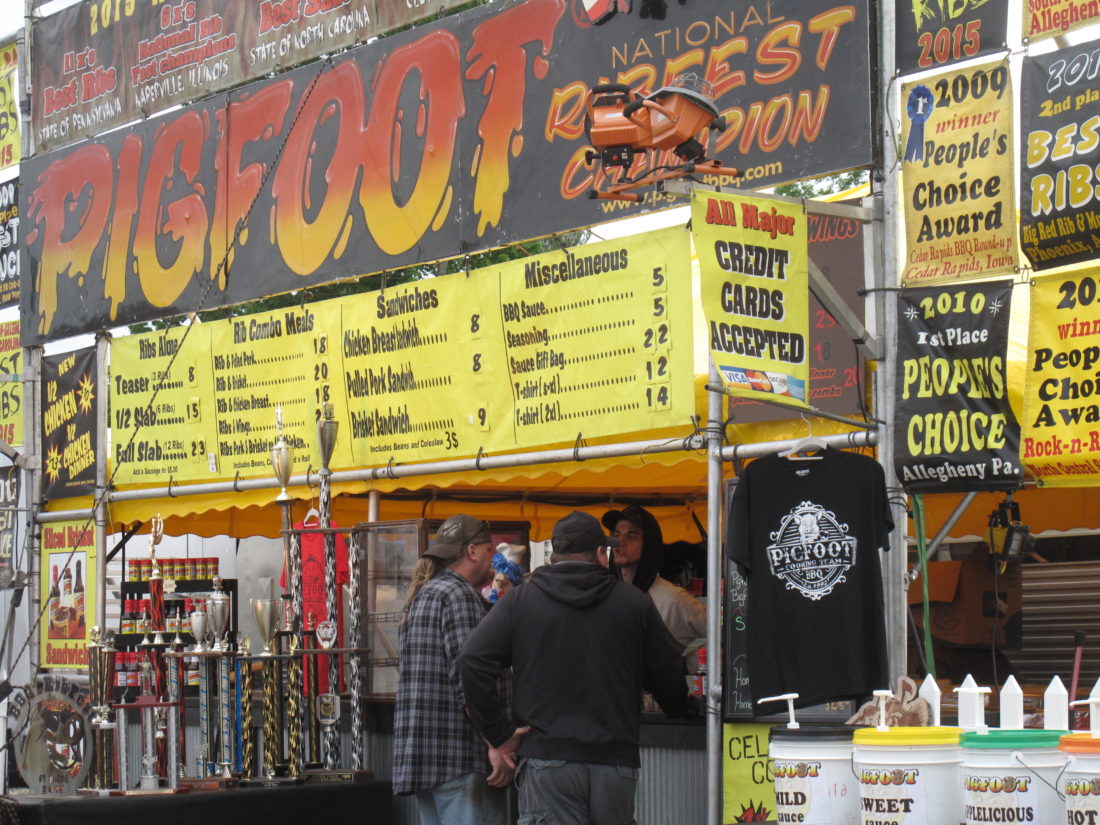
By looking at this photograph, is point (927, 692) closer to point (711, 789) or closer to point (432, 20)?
point (711, 789)

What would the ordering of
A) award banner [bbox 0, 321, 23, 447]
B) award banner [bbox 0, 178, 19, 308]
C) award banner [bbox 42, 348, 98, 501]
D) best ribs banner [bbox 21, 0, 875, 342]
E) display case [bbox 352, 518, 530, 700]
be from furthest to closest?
award banner [bbox 0, 178, 19, 308]
award banner [bbox 0, 321, 23, 447]
award banner [bbox 42, 348, 98, 501]
display case [bbox 352, 518, 530, 700]
best ribs banner [bbox 21, 0, 875, 342]

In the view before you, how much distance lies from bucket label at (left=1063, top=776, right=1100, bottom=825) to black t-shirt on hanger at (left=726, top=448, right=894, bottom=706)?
6.65 feet

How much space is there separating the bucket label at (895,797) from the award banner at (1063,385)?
210cm

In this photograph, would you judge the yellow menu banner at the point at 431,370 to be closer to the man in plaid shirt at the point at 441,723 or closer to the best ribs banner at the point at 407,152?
the best ribs banner at the point at 407,152

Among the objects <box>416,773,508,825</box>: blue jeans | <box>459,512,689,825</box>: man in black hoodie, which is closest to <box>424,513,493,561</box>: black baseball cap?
<box>459,512,689,825</box>: man in black hoodie

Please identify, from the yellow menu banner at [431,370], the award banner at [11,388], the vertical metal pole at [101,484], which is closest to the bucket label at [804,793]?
the yellow menu banner at [431,370]

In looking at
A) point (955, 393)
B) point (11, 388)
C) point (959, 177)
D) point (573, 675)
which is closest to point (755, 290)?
point (955, 393)

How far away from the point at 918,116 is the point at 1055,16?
70cm

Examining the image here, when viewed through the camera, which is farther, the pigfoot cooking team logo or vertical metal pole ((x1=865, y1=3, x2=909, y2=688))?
vertical metal pole ((x1=865, y1=3, x2=909, y2=688))

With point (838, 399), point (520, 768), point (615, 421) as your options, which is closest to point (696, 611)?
point (615, 421)

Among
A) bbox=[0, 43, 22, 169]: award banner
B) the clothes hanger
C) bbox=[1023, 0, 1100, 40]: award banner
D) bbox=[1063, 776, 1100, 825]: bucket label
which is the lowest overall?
bbox=[1063, 776, 1100, 825]: bucket label

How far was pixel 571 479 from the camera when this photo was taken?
10789 mm

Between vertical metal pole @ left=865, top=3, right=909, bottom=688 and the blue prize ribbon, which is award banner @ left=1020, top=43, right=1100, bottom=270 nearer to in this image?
the blue prize ribbon

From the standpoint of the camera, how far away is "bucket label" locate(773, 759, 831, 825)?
4.88 meters
